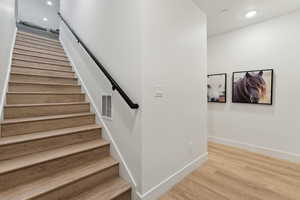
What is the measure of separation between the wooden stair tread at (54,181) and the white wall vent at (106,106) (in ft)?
2.02

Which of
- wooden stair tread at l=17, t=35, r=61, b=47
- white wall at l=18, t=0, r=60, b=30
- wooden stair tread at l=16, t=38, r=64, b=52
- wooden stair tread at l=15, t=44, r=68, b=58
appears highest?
white wall at l=18, t=0, r=60, b=30

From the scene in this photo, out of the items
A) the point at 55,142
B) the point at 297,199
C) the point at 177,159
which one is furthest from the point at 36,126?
the point at 297,199

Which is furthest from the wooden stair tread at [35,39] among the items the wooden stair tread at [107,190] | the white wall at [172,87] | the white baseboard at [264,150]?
the white baseboard at [264,150]

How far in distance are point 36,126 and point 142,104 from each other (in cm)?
145

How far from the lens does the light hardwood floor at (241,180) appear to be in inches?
70.2

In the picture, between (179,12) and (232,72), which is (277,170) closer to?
(232,72)

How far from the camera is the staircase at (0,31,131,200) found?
4.53ft

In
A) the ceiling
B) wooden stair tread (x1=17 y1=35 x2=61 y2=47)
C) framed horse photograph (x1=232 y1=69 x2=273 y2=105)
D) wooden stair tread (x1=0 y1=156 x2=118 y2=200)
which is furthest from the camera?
wooden stair tread (x1=17 y1=35 x2=61 y2=47)

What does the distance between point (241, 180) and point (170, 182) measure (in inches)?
41.2

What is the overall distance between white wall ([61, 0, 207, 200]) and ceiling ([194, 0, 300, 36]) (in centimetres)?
22

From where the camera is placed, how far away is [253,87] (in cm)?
305

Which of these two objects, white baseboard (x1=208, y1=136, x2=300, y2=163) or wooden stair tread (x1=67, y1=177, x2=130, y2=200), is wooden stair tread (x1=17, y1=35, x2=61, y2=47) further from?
white baseboard (x1=208, y1=136, x2=300, y2=163)

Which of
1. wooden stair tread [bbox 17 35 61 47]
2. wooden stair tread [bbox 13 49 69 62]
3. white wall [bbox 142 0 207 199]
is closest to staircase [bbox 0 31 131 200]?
wooden stair tread [bbox 13 49 69 62]

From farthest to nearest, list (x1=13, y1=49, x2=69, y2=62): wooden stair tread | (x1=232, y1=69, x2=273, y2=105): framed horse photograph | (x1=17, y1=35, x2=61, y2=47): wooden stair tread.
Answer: (x1=17, y1=35, x2=61, y2=47): wooden stair tread
(x1=13, y1=49, x2=69, y2=62): wooden stair tread
(x1=232, y1=69, x2=273, y2=105): framed horse photograph
